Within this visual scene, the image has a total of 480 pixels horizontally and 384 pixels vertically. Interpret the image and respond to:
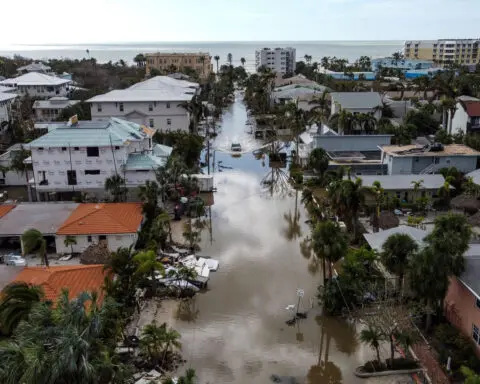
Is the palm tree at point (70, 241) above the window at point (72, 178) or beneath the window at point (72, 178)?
beneath

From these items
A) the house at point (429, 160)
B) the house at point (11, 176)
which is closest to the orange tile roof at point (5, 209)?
the house at point (11, 176)

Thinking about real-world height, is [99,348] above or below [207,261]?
above

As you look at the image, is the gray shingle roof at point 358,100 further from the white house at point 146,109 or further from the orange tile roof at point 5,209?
the orange tile roof at point 5,209

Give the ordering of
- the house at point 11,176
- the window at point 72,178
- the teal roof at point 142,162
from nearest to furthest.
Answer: the window at point 72,178 < the teal roof at point 142,162 < the house at point 11,176

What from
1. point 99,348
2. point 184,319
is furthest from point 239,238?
point 99,348

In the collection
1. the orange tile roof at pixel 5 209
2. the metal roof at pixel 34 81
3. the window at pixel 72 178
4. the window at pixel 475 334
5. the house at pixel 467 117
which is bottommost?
the window at pixel 475 334

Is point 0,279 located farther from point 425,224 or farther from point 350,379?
point 425,224

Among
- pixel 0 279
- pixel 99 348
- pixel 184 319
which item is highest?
pixel 99 348
